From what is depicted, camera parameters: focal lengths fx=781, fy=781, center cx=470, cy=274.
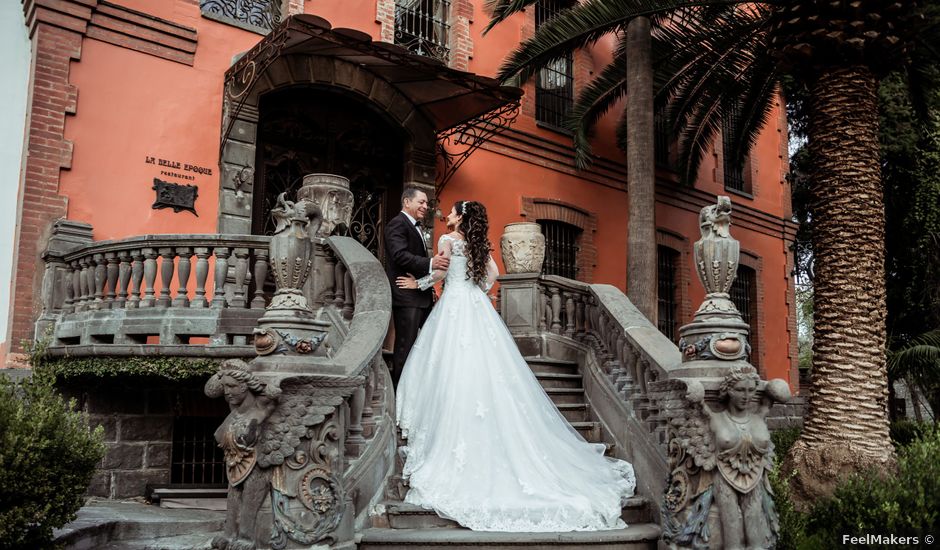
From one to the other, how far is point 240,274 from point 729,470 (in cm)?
521

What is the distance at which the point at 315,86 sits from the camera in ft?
38.7

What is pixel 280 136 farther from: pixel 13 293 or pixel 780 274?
pixel 780 274

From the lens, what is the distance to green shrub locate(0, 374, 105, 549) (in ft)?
16.9

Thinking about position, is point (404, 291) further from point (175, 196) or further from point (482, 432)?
point (175, 196)

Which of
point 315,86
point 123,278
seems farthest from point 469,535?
point 315,86

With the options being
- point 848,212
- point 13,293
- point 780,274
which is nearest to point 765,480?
point 848,212

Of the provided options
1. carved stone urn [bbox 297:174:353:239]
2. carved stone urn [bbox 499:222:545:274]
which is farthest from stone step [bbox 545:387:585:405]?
carved stone urn [bbox 297:174:353:239]

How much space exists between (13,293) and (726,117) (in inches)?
492

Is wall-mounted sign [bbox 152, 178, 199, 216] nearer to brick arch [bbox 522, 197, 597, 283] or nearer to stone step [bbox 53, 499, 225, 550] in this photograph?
stone step [bbox 53, 499, 225, 550]

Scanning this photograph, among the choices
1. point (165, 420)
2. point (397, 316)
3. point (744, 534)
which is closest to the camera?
Result: point (744, 534)

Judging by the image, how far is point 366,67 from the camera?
11961 mm

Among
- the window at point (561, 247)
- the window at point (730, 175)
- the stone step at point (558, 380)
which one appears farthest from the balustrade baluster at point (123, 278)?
the window at point (730, 175)

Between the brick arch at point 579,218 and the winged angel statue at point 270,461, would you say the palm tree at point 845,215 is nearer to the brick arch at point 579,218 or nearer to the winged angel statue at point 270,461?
the brick arch at point 579,218

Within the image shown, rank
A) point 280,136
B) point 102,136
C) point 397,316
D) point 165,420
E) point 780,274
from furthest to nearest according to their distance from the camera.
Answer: point 780,274
point 280,136
point 102,136
point 165,420
point 397,316
